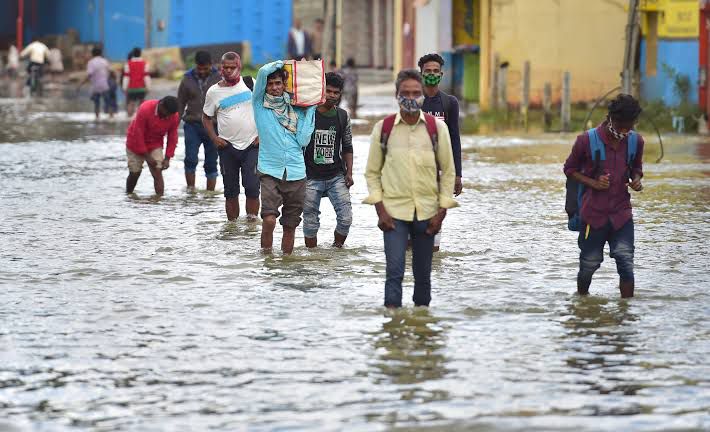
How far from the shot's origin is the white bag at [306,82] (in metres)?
11.2

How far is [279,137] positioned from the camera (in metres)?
11.4

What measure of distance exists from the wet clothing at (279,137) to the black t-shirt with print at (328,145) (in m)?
0.27

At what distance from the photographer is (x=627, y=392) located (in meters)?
7.31

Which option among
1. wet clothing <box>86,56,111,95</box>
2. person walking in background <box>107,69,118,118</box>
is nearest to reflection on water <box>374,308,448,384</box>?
wet clothing <box>86,56,111,95</box>

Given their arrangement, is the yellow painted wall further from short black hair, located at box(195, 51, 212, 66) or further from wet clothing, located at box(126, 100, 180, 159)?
wet clothing, located at box(126, 100, 180, 159)

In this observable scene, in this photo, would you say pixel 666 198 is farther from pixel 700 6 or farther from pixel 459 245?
pixel 700 6

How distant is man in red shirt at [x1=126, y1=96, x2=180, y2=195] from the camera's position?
51.3 ft

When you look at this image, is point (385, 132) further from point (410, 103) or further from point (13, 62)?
point (13, 62)

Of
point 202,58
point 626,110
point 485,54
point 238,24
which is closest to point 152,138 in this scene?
point 202,58

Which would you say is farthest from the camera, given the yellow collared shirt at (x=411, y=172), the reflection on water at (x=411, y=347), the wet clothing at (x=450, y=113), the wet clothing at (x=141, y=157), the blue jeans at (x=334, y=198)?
the wet clothing at (x=141, y=157)

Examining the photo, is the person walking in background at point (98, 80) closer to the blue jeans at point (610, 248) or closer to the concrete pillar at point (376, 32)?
the concrete pillar at point (376, 32)

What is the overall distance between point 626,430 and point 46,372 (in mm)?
2992

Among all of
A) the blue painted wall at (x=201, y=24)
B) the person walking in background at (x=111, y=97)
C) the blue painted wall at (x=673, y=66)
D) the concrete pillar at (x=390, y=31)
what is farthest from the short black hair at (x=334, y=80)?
the blue painted wall at (x=201, y=24)

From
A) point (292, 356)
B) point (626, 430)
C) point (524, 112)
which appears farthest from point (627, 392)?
point (524, 112)
